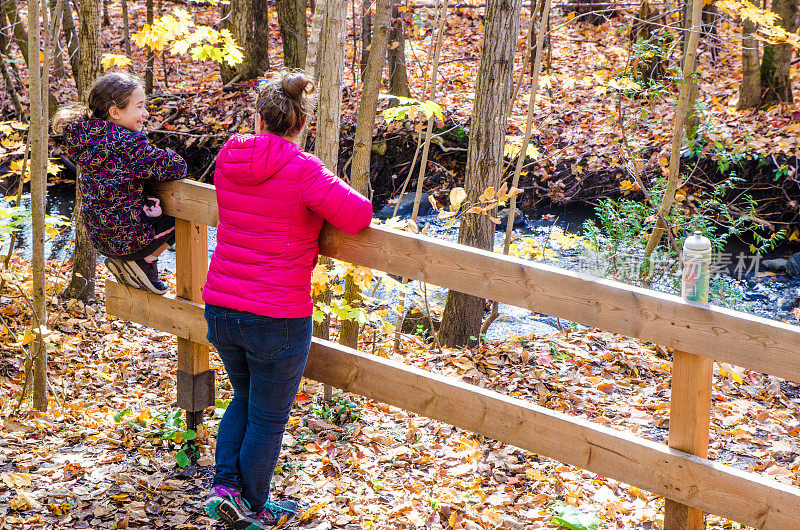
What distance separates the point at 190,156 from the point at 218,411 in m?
9.76

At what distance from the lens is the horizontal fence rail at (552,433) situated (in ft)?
8.66

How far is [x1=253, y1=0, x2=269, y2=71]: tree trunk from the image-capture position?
52.1ft

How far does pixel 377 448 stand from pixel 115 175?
2.16 m

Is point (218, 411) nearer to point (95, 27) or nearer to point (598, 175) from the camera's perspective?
point (95, 27)

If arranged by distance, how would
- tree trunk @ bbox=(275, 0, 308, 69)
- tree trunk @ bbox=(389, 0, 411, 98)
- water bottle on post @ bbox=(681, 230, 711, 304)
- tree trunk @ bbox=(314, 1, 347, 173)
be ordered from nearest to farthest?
1. water bottle on post @ bbox=(681, 230, 711, 304)
2. tree trunk @ bbox=(314, 1, 347, 173)
3. tree trunk @ bbox=(389, 0, 411, 98)
4. tree trunk @ bbox=(275, 0, 308, 69)

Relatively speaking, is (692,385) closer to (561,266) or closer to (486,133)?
(486,133)

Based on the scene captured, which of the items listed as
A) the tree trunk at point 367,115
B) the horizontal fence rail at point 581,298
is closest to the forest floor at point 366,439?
the horizontal fence rail at point 581,298

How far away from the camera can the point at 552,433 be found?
303 cm

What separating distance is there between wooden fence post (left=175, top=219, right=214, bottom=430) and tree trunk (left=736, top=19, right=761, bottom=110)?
450 inches

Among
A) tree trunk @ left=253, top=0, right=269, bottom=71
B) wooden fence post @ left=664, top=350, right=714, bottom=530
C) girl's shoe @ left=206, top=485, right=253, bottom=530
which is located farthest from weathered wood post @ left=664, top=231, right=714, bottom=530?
tree trunk @ left=253, top=0, right=269, bottom=71

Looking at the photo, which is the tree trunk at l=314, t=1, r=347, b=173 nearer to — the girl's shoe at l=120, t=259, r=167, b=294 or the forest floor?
the girl's shoe at l=120, t=259, r=167, b=294

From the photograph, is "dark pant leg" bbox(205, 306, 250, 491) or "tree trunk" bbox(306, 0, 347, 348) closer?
"dark pant leg" bbox(205, 306, 250, 491)

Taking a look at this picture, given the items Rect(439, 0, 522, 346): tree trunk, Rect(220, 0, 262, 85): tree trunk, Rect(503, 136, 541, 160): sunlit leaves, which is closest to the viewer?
Rect(439, 0, 522, 346): tree trunk

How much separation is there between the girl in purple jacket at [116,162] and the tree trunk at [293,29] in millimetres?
11347
